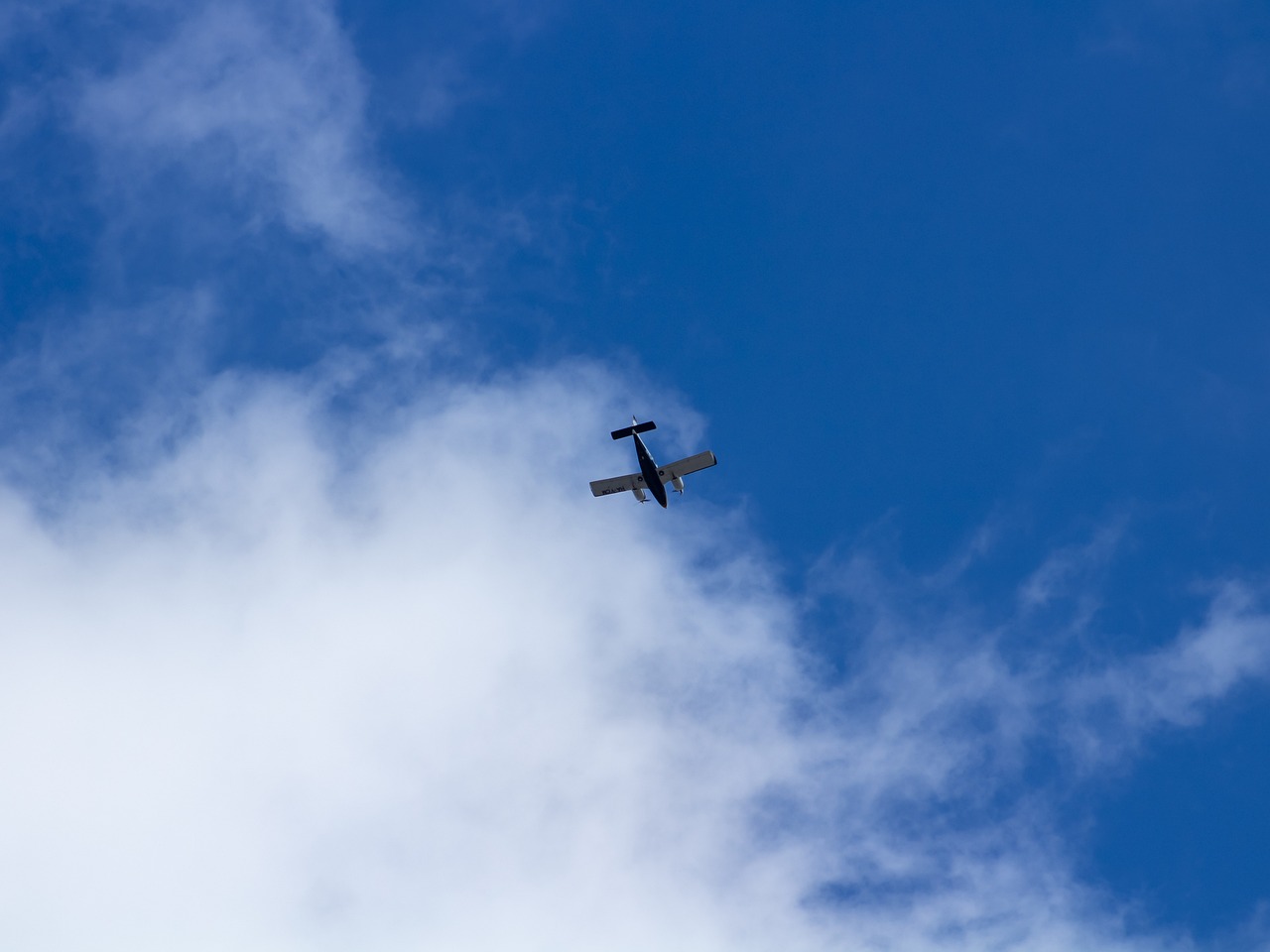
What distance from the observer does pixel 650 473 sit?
16638 centimetres

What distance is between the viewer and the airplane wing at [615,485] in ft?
568

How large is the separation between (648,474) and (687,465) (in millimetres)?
5949

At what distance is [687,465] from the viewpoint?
562 ft

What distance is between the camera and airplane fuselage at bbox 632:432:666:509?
6471 inches

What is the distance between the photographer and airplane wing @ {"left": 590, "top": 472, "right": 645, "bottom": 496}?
568 feet

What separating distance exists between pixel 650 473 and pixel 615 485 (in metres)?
8.47

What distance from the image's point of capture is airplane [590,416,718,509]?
16450cm

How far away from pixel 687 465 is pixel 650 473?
595 cm

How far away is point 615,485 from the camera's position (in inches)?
6860

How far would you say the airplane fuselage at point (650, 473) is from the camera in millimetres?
164375

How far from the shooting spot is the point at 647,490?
179000 mm

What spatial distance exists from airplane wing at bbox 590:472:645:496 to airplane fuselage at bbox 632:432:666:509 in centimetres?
163

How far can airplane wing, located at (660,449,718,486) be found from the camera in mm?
170625

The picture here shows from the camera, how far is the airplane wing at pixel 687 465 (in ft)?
560
